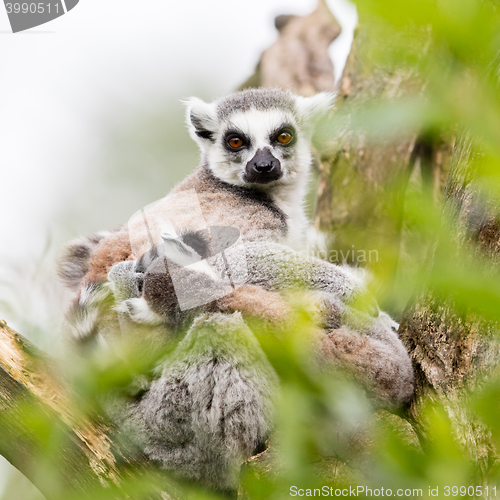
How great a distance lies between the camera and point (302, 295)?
271cm


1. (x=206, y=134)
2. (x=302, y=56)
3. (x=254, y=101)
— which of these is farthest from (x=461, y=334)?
(x=302, y=56)

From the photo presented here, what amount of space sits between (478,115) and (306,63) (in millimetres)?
5621

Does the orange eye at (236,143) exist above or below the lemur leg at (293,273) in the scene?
above

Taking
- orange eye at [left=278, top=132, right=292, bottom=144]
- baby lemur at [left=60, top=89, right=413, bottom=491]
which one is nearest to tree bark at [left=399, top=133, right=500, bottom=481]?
baby lemur at [left=60, top=89, right=413, bottom=491]

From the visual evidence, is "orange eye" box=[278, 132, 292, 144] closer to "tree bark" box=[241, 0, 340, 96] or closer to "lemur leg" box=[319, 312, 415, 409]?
"tree bark" box=[241, 0, 340, 96]

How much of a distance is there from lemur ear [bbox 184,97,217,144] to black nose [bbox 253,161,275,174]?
2.33 feet

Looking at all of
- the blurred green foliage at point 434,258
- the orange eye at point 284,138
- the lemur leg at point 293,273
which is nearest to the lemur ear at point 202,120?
the orange eye at point 284,138

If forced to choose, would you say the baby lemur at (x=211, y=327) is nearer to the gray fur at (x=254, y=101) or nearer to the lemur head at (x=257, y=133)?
the lemur head at (x=257, y=133)

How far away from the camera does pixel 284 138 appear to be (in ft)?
13.1

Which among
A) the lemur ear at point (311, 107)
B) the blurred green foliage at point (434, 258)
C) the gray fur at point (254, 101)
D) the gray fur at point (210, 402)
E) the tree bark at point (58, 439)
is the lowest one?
the gray fur at point (210, 402)

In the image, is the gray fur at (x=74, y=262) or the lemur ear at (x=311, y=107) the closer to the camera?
the gray fur at (x=74, y=262)

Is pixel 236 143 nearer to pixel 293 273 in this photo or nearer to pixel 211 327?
pixel 293 273

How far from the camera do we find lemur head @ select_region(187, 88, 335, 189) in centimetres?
379

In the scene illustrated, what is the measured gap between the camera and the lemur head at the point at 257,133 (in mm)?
3795
